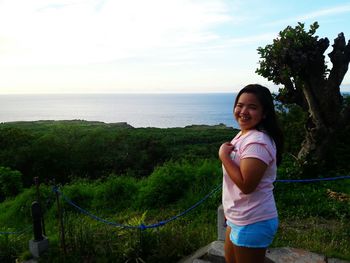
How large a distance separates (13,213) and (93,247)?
6.07m

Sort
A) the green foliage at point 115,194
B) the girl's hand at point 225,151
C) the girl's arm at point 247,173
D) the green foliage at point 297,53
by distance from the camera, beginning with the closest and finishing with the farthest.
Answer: the girl's arm at point 247,173
the girl's hand at point 225,151
the green foliage at point 297,53
the green foliage at point 115,194

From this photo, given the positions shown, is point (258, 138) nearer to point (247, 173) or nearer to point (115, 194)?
point (247, 173)

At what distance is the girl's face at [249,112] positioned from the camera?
2168 millimetres

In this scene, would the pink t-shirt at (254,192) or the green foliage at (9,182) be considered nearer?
the pink t-shirt at (254,192)

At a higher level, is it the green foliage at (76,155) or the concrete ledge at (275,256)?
the concrete ledge at (275,256)

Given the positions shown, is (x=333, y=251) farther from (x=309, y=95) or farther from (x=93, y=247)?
(x=309, y=95)

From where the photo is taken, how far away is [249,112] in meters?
2.18

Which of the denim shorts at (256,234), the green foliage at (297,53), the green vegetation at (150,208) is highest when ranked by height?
the green foliage at (297,53)

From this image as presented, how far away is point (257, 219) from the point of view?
206cm

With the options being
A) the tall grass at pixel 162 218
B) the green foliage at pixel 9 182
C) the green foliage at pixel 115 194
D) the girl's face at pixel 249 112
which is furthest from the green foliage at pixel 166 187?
the girl's face at pixel 249 112

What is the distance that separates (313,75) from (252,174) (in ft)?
24.7

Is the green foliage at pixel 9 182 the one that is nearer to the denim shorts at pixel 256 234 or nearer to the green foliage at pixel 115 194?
the green foliage at pixel 115 194

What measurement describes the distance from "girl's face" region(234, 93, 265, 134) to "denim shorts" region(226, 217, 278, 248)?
1.93ft

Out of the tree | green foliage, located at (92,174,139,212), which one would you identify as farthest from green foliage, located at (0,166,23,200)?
the tree
